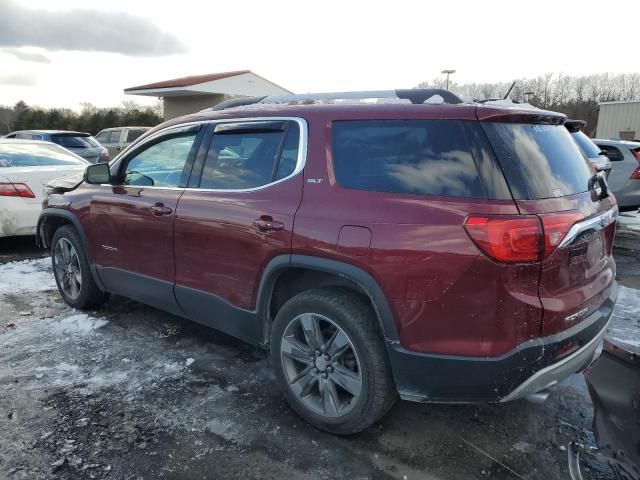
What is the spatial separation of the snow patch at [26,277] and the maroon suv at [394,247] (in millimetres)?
2885

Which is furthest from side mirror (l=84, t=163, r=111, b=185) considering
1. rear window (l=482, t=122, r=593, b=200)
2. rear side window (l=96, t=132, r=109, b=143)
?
rear side window (l=96, t=132, r=109, b=143)

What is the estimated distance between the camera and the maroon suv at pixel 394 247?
7.53 ft

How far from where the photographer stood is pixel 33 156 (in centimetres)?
716

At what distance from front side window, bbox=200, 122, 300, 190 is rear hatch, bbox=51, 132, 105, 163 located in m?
11.2

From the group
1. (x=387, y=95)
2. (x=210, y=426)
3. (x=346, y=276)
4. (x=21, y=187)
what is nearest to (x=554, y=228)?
(x=346, y=276)

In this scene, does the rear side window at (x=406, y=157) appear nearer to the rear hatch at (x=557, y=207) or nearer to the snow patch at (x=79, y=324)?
the rear hatch at (x=557, y=207)

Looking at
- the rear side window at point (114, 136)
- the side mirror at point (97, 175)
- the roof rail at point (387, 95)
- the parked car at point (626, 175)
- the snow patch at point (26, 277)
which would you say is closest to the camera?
the roof rail at point (387, 95)

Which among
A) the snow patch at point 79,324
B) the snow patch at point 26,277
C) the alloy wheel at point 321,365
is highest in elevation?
the alloy wheel at point 321,365

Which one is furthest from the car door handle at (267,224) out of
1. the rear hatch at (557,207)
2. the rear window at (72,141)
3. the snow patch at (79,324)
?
the rear window at (72,141)

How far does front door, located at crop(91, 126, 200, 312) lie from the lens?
12.1ft

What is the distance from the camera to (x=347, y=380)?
2.75 metres

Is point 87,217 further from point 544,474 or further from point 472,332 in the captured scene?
point 544,474

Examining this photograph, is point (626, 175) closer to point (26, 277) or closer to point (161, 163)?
point (161, 163)

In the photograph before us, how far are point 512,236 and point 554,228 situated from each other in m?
0.23
